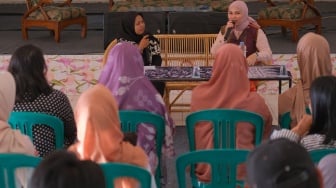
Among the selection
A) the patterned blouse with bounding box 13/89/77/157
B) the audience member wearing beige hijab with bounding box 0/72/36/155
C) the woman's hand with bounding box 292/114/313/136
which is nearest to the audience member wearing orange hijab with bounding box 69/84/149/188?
the audience member wearing beige hijab with bounding box 0/72/36/155

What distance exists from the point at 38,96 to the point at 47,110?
0.09m

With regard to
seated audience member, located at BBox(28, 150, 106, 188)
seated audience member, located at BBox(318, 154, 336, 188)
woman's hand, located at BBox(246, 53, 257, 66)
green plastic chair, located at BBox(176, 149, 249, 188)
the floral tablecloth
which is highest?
seated audience member, located at BBox(28, 150, 106, 188)

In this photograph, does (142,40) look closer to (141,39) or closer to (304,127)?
(141,39)

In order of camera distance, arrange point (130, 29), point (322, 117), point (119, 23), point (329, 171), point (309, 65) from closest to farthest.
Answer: point (329, 171)
point (322, 117)
point (309, 65)
point (130, 29)
point (119, 23)

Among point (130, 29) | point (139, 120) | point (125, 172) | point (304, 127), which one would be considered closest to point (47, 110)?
point (139, 120)

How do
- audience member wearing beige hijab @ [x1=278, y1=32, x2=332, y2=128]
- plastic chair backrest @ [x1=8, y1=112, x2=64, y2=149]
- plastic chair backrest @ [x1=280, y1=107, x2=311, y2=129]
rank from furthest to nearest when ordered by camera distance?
1. audience member wearing beige hijab @ [x1=278, y1=32, x2=332, y2=128]
2. plastic chair backrest @ [x1=280, y1=107, x2=311, y2=129]
3. plastic chair backrest @ [x1=8, y1=112, x2=64, y2=149]

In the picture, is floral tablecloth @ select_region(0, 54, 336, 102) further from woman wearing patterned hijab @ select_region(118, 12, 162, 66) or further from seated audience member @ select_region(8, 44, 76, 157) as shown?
seated audience member @ select_region(8, 44, 76, 157)

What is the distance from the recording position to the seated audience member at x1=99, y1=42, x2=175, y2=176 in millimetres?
3729

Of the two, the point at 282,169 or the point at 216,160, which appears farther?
the point at 216,160

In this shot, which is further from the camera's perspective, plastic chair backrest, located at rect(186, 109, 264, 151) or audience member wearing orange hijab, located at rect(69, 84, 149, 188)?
plastic chair backrest, located at rect(186, 109, 264, 151)

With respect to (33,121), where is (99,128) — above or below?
above

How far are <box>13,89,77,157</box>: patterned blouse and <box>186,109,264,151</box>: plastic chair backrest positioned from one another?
0.64 meters

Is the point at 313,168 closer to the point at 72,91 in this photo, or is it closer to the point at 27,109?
the point at 27,109

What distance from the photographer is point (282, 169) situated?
5.82 feet
